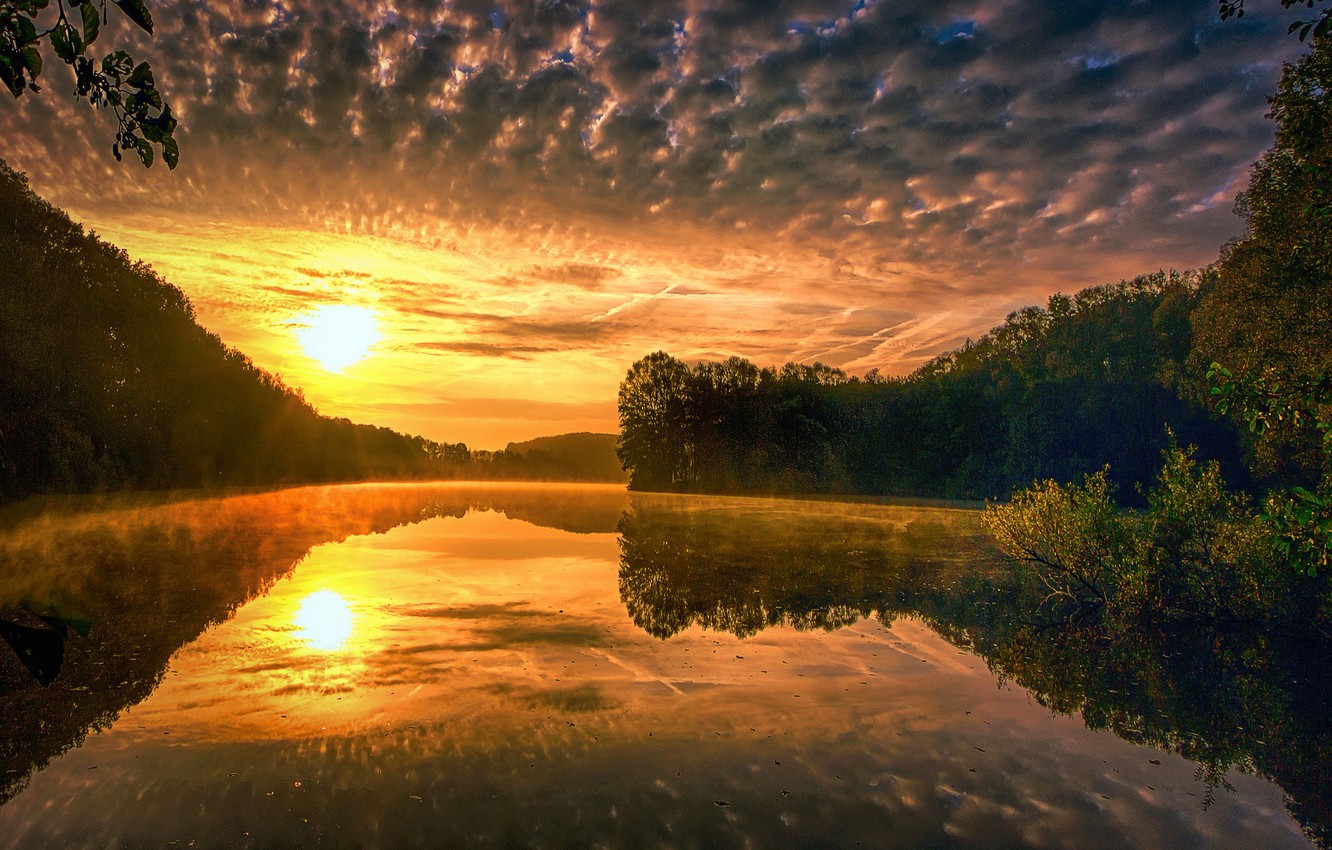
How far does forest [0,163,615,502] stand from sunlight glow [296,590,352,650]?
2385 cm

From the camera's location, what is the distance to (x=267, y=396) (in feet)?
277

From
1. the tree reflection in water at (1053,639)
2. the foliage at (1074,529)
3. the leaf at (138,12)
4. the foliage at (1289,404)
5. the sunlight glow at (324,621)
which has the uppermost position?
the leaf at (138,12)

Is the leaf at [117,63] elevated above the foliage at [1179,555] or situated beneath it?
elevated above

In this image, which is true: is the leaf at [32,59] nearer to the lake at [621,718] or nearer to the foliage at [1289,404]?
the lake at [621,718]

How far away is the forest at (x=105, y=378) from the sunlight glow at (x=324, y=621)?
23848 mm

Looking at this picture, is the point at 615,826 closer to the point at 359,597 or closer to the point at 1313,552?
the point at 1313,552

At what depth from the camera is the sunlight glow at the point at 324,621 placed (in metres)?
13.6

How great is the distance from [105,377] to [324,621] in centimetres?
4824

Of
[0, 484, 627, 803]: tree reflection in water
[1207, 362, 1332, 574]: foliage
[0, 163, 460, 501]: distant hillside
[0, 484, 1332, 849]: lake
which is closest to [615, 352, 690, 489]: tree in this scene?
[0, 163, 460, 501]: distant hillside

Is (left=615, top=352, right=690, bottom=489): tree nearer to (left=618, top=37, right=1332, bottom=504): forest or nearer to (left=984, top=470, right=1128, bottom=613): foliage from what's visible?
(left=618, top=37, right=1332, bottom=504): forest

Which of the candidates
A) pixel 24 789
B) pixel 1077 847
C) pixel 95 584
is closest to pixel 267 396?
pixel 95 584

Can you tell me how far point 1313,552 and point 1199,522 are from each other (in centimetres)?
846

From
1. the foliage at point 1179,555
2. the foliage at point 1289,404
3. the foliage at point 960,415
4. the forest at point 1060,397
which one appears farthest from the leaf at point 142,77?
the foliage at point 960,415

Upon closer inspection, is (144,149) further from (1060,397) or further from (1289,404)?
(1060,397)
